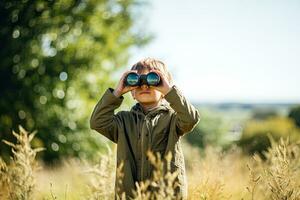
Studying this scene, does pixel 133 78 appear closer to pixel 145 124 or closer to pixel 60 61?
pixel 145 124

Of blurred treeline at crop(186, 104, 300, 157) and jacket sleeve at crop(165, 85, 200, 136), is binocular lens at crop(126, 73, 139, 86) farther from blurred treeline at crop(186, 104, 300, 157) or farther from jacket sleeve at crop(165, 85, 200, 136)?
blurred treeline at crop(186, 104, 300, 157)

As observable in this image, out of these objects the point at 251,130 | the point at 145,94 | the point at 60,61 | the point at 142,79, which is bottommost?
the point at 251,130

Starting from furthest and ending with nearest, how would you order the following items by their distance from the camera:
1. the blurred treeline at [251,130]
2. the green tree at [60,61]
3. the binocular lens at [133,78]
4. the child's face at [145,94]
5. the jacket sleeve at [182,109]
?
1. the blurred treeline at [251,130]
2. the green tree at [60,61]
3. the child's face at [145,94]
4. the binocular lens at [133,78]
5. the jacket sleeve at [182,109]

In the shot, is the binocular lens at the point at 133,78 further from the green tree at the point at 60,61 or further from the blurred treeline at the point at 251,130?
the green tree at the point at 60,61

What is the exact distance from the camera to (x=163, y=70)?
3828 millimetres

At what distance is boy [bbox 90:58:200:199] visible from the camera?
3480mm

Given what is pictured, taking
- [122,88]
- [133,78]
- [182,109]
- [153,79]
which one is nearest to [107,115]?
[122,88]

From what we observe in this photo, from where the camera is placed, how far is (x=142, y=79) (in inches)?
141

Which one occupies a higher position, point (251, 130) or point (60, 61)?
point (60, 61)

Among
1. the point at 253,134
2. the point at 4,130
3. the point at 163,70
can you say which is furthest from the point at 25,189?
the point at 253,134

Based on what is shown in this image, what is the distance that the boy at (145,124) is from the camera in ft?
11.4

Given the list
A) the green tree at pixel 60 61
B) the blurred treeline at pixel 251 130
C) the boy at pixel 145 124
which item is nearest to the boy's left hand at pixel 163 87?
the boy at pixel 145 124

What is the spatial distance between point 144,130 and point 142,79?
36 centimetres

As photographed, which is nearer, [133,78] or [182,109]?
[182,109]
